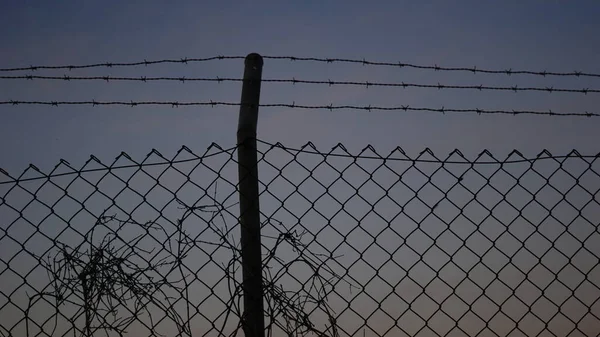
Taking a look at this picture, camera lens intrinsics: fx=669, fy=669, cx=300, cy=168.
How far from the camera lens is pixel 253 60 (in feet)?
10.7

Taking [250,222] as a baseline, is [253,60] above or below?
above

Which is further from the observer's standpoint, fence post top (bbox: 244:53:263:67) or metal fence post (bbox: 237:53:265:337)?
fence post top (bbox: 244:53:263:67)

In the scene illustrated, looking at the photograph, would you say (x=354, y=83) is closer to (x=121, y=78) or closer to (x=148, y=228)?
(x=121, y=78)

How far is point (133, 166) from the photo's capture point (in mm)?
2898

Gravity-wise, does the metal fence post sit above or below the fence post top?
below

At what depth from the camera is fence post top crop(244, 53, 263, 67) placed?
3258mm

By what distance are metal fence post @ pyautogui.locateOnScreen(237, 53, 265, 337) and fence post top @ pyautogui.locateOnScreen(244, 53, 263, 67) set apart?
9.6 inches

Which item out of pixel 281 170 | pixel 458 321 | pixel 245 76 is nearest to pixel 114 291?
pixel 281 170

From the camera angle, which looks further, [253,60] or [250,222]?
[253,60]

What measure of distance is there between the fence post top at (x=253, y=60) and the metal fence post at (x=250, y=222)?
0.80 ft

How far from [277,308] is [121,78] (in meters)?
1.68

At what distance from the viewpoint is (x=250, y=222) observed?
9.51 ft

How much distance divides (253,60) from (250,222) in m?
0.85

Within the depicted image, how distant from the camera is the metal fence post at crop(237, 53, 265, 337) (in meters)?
2.83
